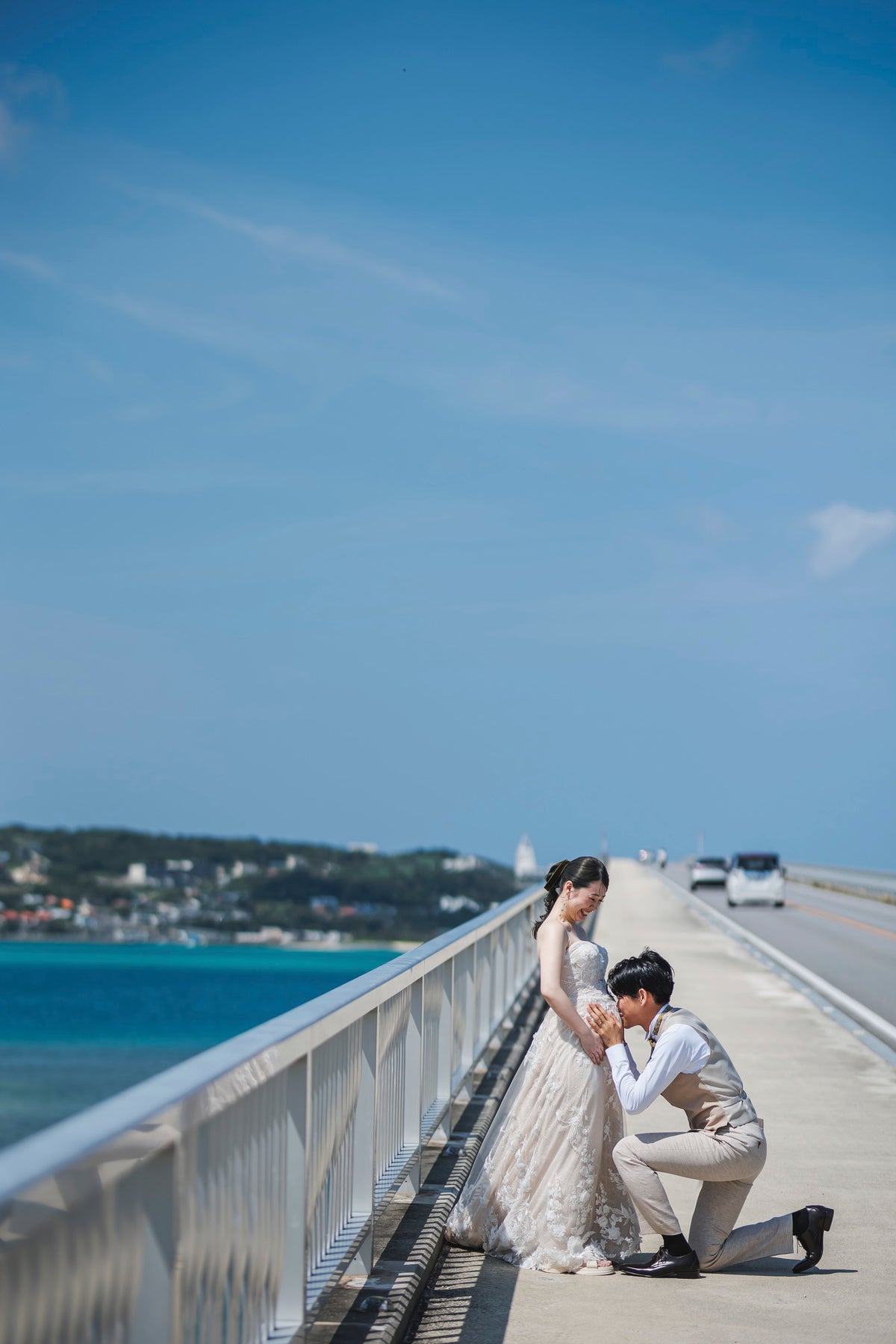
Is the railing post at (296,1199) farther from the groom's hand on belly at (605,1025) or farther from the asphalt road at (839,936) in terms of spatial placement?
the asphalt road at (839,936)

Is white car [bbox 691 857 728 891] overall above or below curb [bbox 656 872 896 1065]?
above

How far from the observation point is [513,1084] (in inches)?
258

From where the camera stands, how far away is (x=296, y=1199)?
13.9ft

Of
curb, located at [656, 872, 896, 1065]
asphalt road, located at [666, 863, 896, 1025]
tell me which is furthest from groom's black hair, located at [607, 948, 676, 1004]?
asphalt road, located at [666, 863, 896, 1025]

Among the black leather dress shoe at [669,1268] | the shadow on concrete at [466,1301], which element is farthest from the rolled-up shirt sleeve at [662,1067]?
the shadow on concrete at [466,1301]

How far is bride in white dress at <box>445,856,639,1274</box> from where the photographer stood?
6.18 meters

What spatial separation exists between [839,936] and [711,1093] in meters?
27.6

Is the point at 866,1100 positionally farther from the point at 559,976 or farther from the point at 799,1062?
the point at 559,976

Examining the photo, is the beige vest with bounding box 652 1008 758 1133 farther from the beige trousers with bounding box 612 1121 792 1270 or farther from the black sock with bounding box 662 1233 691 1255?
the black sock with bounding box 662 1233 691 1255

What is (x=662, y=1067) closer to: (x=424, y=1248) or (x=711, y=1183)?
(x=711, y=1183)

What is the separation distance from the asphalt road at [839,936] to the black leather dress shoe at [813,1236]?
35.3 ft

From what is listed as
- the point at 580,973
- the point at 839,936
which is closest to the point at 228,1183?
the point at 580,973

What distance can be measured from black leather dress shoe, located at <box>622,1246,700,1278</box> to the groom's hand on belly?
3.06 ft

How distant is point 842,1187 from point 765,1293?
2238 mm
